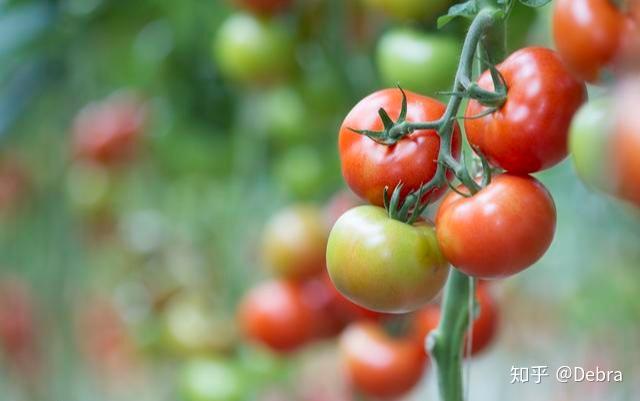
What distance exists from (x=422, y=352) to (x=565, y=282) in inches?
5.0

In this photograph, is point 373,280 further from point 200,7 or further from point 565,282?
point 200,7

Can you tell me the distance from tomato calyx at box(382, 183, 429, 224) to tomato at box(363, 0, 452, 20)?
4.6 inches

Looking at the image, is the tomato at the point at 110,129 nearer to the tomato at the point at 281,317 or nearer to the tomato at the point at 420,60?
the tomato at the point at 281,317

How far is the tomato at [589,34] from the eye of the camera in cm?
18

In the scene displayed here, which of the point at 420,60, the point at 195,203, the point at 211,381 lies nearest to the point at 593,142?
the point at 420,60

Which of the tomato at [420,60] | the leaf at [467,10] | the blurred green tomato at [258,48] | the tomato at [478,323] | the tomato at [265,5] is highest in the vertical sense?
the leaf at [467,10]

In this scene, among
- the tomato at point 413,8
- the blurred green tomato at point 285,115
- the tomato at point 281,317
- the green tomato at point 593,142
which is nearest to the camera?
the green tomato at point 593,142

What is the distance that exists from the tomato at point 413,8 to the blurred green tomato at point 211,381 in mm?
279

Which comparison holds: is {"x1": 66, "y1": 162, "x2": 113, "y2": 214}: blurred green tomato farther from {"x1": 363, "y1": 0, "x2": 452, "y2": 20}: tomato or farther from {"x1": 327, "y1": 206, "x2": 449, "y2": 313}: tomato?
{"x1": 327, "y1": 206, "x2": 449, "y2": 313}: tomato

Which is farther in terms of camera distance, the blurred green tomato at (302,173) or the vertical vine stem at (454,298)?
the blurred green tomato at (302,173)

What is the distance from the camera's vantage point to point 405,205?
217 millimetres

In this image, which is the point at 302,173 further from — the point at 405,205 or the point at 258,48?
the point at 405,205

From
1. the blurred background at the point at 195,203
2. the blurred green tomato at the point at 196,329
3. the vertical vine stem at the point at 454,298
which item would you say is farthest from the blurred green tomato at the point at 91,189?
the vertical vine stem at the point at 454,298

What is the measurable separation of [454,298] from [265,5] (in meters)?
0.29
